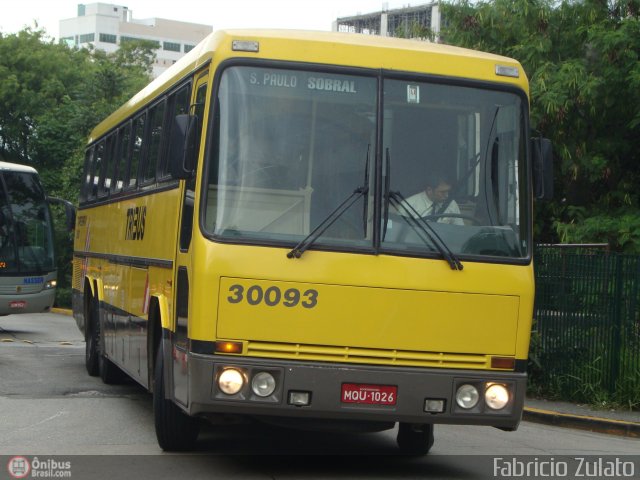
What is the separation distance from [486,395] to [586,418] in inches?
213

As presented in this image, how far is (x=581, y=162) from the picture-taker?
22188 mm

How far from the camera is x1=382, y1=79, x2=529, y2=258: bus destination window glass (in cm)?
866

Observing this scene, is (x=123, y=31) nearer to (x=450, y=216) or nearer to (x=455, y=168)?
(x=455, y=168)

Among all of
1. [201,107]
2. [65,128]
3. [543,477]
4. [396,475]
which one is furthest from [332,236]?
[65,128]

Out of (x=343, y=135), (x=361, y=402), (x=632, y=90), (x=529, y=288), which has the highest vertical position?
(x=632, y=90)

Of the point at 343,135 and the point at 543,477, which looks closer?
the point at 343,135

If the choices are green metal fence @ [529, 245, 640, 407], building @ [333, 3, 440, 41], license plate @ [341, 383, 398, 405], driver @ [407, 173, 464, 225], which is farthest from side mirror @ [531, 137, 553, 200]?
building @ [333, 3, 440, 41]

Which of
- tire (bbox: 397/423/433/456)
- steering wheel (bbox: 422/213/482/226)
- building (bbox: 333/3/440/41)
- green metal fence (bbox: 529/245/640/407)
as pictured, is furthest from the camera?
building (bbox: 333/3/440/41)

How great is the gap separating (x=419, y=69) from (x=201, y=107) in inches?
62.7

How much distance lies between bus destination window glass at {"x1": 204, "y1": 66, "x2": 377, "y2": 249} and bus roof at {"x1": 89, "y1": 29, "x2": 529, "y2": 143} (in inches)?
5.0

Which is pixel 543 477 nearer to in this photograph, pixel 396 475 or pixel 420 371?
pixel 396 475

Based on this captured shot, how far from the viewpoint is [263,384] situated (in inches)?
328

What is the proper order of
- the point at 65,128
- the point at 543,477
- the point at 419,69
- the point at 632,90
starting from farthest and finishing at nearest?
1. the point at 65,128
2. the point at 632,90
3. the point at 543,477
4. the point at 419,69

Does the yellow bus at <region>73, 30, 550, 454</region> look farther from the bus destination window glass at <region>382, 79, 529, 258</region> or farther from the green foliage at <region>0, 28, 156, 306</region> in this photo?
the green foliage at <region>0, 28, 156, 306</region>
